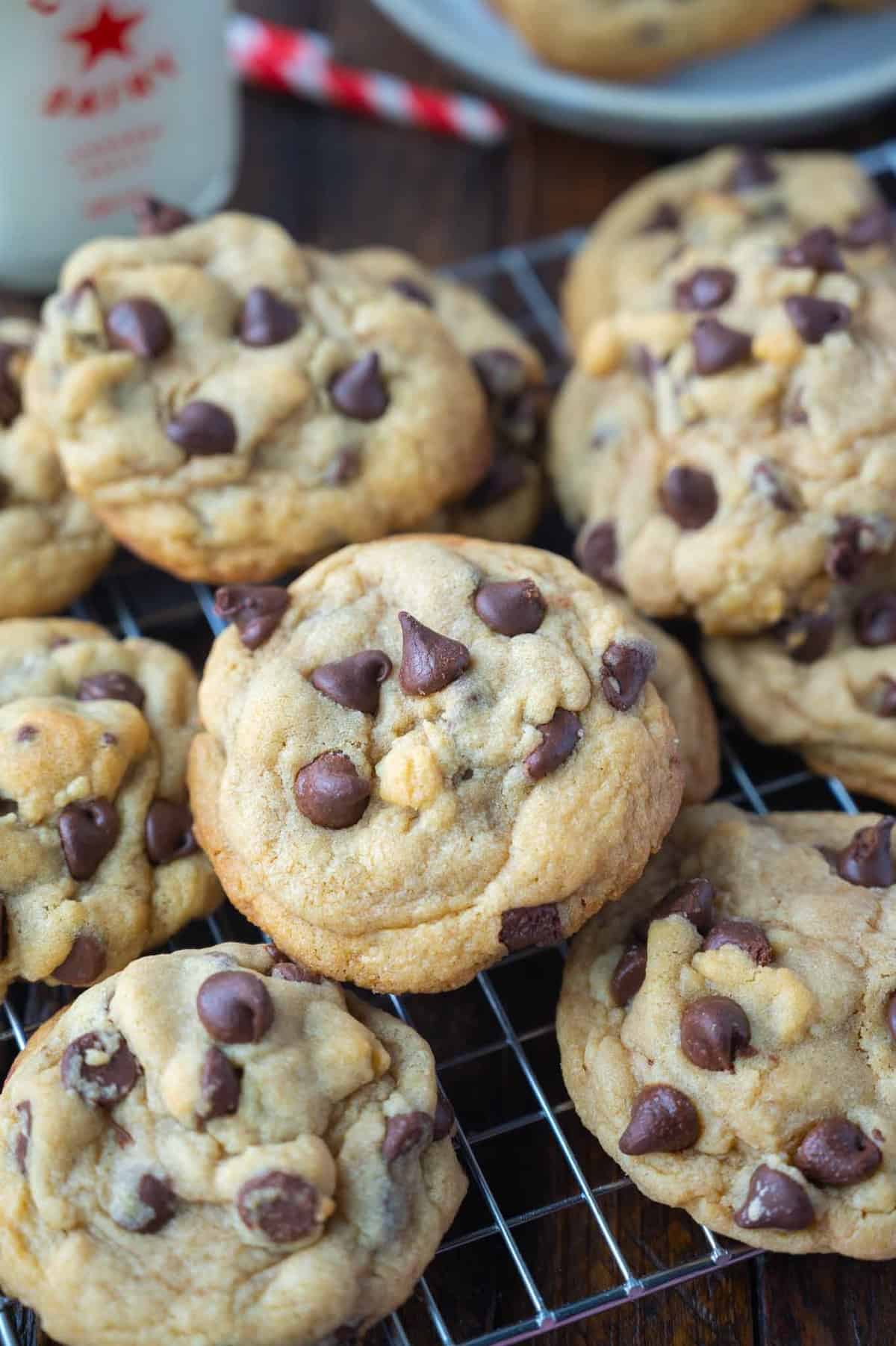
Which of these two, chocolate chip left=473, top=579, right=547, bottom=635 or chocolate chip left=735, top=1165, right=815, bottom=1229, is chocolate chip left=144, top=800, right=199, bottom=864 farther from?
chocolate chip left=735, top=1165, right=815, bottom=1229

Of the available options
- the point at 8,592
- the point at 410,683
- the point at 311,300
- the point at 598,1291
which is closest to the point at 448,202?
the point at 311,300

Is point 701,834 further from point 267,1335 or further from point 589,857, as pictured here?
point 267,1335

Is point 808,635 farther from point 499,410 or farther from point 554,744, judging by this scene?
point 499,410

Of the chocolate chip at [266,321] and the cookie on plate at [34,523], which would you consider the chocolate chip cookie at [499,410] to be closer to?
the chocolate chip at [266,321]

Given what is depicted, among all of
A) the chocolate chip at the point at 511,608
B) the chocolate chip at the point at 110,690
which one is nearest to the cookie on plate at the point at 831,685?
the chocolate chip at the point at 511,608

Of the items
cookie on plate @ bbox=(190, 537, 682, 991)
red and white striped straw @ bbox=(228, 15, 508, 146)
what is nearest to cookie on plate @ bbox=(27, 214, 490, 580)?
cookie on plate @ bbox=(190, 537, 682, 991)
